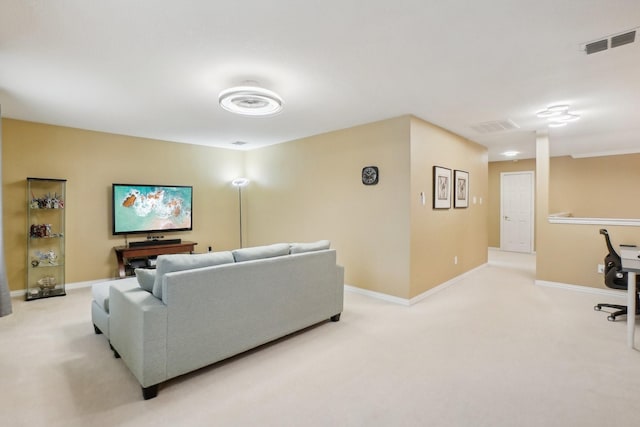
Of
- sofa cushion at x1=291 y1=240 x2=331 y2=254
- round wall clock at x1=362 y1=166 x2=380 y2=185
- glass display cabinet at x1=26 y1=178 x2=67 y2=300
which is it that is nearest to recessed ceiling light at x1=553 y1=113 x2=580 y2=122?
round wall clock at x1=362 y1=166 x2=380 y2=185

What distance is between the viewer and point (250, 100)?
302 centimetres

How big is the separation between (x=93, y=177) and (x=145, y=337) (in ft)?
13.2

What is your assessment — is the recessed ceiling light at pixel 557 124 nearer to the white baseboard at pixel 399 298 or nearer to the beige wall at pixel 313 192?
the beige wall at pixel 313 192

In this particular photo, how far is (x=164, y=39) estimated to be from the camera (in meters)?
2.23

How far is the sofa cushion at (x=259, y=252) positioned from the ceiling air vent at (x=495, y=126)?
11.1ft

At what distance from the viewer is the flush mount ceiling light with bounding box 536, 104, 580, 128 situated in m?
3.80

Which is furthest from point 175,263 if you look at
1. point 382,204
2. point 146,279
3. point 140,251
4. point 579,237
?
point 579,237

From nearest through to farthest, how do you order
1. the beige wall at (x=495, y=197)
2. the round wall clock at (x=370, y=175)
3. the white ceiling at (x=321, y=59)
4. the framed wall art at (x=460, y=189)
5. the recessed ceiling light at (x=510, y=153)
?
the white ceiling at (x=321, y=59) < the round wall clock at (x=370, y=175) < the framed wall art at (x=460, y=189) < the recessed ceiling light at (x=510, y=153) < the beige wall at (x=495, y=197)

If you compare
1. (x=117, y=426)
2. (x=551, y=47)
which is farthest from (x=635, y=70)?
(x=117, y=426)

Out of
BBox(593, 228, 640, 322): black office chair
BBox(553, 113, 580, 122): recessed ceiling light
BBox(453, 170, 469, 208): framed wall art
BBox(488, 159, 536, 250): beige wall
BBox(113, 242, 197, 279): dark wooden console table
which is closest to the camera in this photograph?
BBox(593, 228, 640, 322): black office chair

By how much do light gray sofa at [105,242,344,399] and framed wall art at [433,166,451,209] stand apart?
87.6 inches

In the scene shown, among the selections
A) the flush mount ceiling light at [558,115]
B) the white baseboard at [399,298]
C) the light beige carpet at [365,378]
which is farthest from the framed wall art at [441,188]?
the light beige carpet at [365,378]

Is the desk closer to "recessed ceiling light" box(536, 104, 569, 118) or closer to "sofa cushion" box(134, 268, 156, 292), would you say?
"recessed ceiling light" box(536, 104, 569, 118)

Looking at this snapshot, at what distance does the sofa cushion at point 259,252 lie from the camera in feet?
9.04
